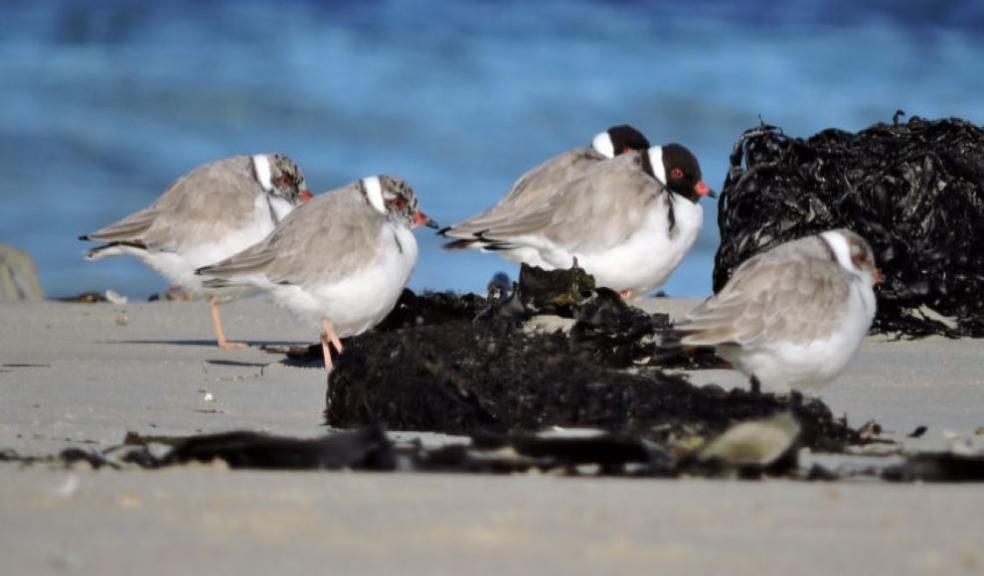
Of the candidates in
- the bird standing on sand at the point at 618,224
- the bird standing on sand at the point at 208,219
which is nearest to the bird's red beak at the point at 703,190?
the bird standing on sand at the point at 618,224

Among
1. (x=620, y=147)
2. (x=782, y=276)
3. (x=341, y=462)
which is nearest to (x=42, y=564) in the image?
(x=341, y=462)

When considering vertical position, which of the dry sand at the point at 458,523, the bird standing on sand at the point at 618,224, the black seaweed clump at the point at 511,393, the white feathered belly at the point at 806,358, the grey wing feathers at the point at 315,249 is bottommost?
the dry sand at the point at 458,523

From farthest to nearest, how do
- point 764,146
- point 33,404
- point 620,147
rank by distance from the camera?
point 620,147, point 764,146, point 33,404

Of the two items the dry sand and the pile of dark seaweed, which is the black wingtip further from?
the dry sand

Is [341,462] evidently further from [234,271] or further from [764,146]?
[764,146]

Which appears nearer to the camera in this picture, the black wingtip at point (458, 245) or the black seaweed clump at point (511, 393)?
the black seaweed clump at point (511, 393)

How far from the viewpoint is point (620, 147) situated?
1281 centimetres

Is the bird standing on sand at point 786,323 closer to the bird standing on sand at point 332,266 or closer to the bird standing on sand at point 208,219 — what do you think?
the bird standing on sand at point 332,266

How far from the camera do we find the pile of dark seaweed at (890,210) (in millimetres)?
10477

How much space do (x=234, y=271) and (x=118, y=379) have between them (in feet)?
4.25

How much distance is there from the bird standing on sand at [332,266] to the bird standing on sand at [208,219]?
2.17 meters

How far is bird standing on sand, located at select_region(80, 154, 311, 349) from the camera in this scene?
1162cm

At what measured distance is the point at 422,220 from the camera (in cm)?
987

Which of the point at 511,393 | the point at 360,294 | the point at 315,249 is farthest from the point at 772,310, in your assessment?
the point at 315,249
